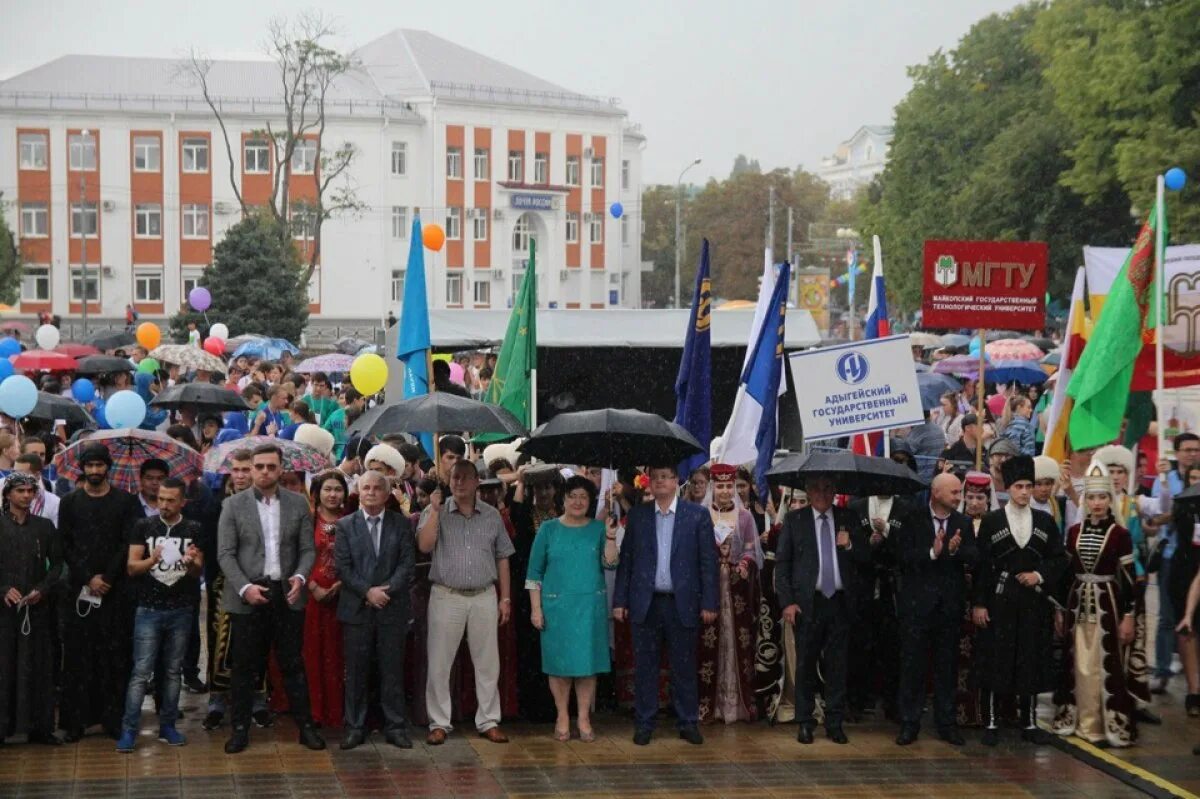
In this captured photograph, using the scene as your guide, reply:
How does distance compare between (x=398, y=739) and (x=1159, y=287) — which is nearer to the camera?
(x=398, y=739)

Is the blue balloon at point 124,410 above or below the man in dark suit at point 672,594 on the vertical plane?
above

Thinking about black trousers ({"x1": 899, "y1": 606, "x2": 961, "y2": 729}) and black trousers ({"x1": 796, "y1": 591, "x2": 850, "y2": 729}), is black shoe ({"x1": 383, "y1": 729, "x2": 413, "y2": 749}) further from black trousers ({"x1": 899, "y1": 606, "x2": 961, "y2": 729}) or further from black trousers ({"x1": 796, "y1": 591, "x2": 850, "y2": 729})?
black trousers ({"x1": 899, "y1": 606, "x2": 961, "y2": 729})

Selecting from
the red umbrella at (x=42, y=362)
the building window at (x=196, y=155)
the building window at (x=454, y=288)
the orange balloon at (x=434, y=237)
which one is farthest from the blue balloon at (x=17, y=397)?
the building window at (x=454, y=288)

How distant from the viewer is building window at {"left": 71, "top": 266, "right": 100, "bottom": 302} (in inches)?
3118

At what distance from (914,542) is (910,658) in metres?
0.70

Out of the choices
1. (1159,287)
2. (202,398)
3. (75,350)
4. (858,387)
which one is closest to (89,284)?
(75,350)

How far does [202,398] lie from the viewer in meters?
15.7

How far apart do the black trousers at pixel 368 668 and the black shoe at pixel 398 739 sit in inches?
1.6

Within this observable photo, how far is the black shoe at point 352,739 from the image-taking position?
10.3 metres

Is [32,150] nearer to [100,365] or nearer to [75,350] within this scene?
[75,350]

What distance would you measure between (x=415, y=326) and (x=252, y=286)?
43.4 metres

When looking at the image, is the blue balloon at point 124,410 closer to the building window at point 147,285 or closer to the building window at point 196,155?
the building window at point 196,155

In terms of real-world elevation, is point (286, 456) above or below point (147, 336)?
below

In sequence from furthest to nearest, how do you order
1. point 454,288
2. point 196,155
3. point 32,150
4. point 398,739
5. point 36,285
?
point 454,288 < point 196,155 < point 36,285 < point 32,150 < point 398,739
